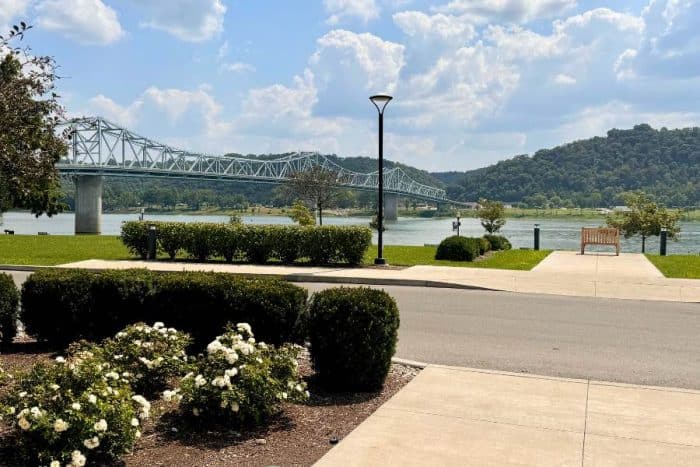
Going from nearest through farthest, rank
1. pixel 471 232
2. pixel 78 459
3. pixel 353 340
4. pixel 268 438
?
1. pixel 78 459
2. pixel 268 438
3. pixel 353 340
4. pixel 471 232

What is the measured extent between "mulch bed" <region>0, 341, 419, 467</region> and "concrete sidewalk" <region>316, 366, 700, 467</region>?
0.19m

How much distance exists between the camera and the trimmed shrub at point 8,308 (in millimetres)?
6977

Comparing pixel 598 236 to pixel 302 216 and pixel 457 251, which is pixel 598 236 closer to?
pixel 457 251

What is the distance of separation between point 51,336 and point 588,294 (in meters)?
9.36

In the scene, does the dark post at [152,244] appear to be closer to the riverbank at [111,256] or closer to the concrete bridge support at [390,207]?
the riverbank at [111,256]

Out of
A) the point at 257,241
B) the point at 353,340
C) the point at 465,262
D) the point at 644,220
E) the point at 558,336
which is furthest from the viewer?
the point at 644,220

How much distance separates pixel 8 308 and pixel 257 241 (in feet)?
38.3

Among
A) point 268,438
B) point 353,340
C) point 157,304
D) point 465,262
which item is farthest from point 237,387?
point 465,262

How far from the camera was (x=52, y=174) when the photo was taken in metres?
7.64

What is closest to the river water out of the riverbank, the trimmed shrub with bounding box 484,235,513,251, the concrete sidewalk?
the trimmed shrub with bounding box 484,235,513,251

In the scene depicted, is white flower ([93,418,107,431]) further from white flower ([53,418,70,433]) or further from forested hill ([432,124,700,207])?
forested hill ([432,124,700,207])

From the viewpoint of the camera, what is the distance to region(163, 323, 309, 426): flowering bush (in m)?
4.88

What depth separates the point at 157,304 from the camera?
6902mm

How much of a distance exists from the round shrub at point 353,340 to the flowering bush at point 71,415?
1.77 meters
